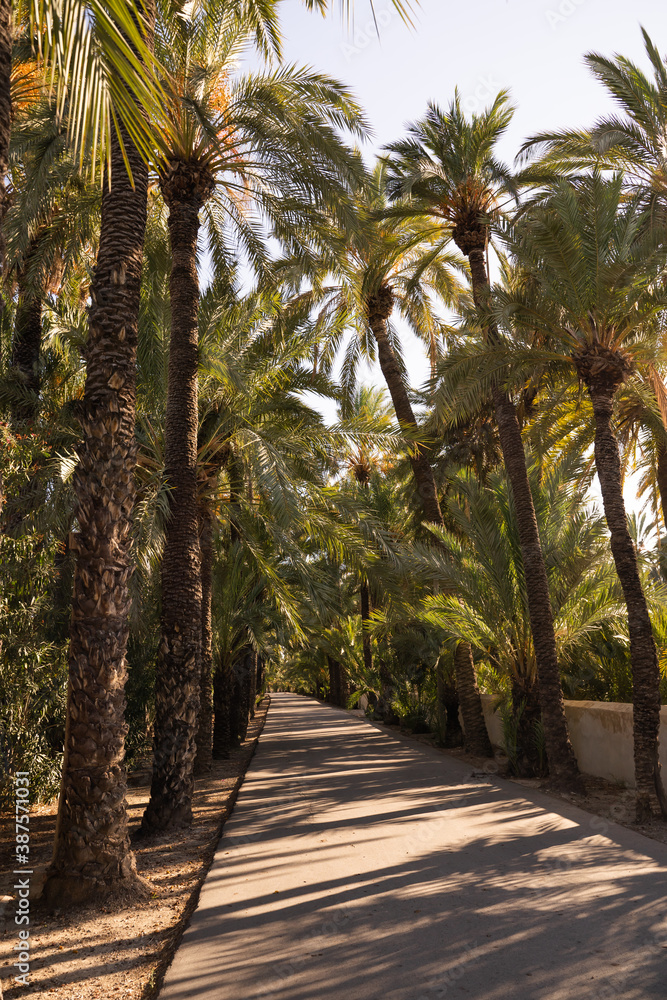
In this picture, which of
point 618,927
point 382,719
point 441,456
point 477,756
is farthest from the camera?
point 382,719

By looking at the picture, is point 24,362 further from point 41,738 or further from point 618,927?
point 618,927

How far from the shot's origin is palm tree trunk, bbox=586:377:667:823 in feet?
25.1

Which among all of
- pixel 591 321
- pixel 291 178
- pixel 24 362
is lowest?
pixel 591 321

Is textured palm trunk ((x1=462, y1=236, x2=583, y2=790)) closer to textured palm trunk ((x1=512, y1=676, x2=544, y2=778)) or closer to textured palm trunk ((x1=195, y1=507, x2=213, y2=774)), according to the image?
textured palm trunk ((x1=512, y1=676, x2=544, y2=778))

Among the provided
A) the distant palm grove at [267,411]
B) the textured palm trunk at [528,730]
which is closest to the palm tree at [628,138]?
the distant palm grove at [267,411]

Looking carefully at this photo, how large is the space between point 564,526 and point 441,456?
256 inches

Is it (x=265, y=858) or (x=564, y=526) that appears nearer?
(x=265, y=858)

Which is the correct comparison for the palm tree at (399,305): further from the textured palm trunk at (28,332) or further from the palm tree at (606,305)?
the textured palm trunk at (28,332)

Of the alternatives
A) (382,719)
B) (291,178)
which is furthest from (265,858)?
(382,719)

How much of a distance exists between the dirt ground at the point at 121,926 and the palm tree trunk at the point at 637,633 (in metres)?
0.45

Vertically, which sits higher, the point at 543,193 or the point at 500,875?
the point at 543,193

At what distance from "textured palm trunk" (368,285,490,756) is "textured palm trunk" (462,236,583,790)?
9.31ft

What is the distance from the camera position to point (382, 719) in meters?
24.1

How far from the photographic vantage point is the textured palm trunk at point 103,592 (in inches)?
206
